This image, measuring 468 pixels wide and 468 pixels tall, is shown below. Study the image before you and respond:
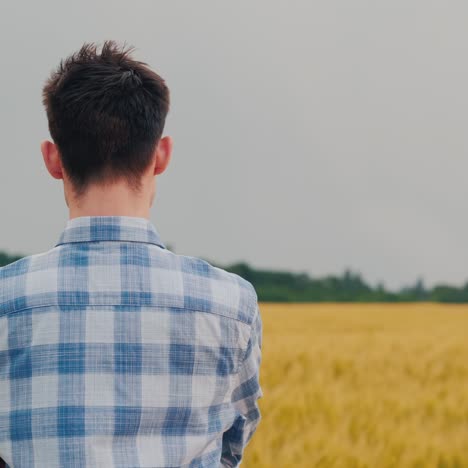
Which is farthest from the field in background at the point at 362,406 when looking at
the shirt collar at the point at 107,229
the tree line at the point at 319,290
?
the tree line at the point at 319,290

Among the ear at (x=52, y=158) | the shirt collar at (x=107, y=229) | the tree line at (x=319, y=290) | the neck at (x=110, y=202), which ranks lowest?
the tree line at (x=319, y=290)

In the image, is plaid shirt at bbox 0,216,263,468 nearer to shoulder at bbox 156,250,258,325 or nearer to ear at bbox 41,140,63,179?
shoulder at bbox 156,250,258,325

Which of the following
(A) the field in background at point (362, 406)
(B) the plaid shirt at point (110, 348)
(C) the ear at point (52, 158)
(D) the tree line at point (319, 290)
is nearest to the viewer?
(B) the plaid shirt at point (110, 348)

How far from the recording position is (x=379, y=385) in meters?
4.97

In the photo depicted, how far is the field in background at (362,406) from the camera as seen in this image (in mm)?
3137

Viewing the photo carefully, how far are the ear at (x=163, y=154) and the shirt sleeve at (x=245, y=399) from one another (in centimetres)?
38

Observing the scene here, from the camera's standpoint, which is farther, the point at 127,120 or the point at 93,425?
the point at 127,120

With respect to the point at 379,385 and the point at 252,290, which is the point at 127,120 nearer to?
the point at 252,290

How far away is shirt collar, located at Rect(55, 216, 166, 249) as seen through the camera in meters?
1.46

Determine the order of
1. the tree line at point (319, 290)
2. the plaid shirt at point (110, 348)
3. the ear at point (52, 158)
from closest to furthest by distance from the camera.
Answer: the plaid shirt at point (110, 348)
the ear at point (52, 158)
the tree line at point (319, 290)

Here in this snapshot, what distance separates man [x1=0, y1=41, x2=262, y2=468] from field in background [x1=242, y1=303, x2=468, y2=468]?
1.57 m

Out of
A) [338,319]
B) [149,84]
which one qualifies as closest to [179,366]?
[149,84]

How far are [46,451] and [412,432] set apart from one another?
99.3 inches

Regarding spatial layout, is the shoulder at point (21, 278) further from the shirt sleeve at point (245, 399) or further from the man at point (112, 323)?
the shirt sleeve at point (245, 399)
